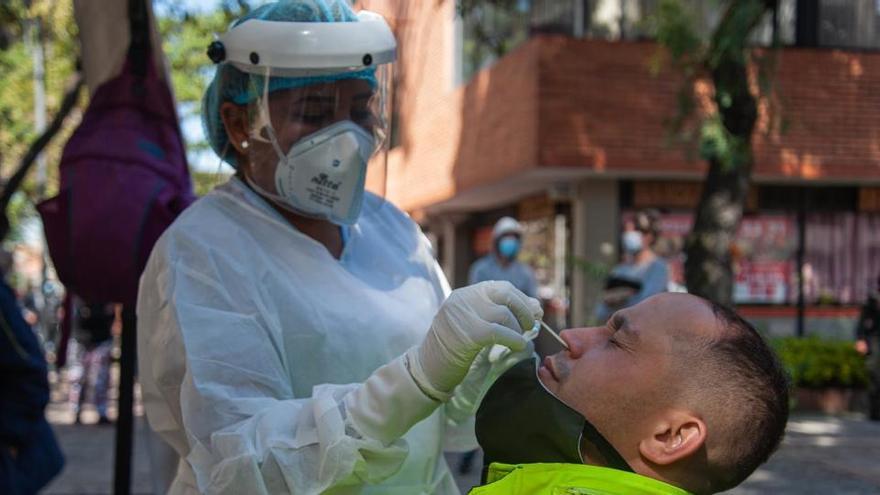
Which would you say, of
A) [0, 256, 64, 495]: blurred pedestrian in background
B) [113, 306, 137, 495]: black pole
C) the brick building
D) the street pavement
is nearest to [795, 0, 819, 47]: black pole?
the brick building

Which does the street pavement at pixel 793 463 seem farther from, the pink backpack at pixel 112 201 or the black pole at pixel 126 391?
the pink backpack at pixel 112 201

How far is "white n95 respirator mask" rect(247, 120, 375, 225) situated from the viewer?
2188 millimetres

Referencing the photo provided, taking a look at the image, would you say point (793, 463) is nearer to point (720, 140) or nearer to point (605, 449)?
point (720, 140)

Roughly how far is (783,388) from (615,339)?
283 millimetres

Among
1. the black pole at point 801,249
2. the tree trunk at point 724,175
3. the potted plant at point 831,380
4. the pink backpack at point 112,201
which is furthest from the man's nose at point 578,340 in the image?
the black pole at point 801,249

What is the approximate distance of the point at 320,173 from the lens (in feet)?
7.17

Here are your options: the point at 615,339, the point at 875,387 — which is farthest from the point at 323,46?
the point at 875,387

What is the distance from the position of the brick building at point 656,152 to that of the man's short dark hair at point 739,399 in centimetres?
1038

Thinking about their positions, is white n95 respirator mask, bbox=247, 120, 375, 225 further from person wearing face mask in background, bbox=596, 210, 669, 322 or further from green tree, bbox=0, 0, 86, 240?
person wearing face mask in background, bbox=596, 210, 669, 322

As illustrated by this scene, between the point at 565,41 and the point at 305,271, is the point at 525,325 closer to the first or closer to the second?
the point at 305,271

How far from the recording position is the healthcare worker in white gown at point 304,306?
5.77ft

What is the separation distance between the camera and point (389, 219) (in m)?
2.54

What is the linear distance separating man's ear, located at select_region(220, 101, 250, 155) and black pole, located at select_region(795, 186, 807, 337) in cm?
1313

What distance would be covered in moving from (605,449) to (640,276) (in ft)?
18.8
